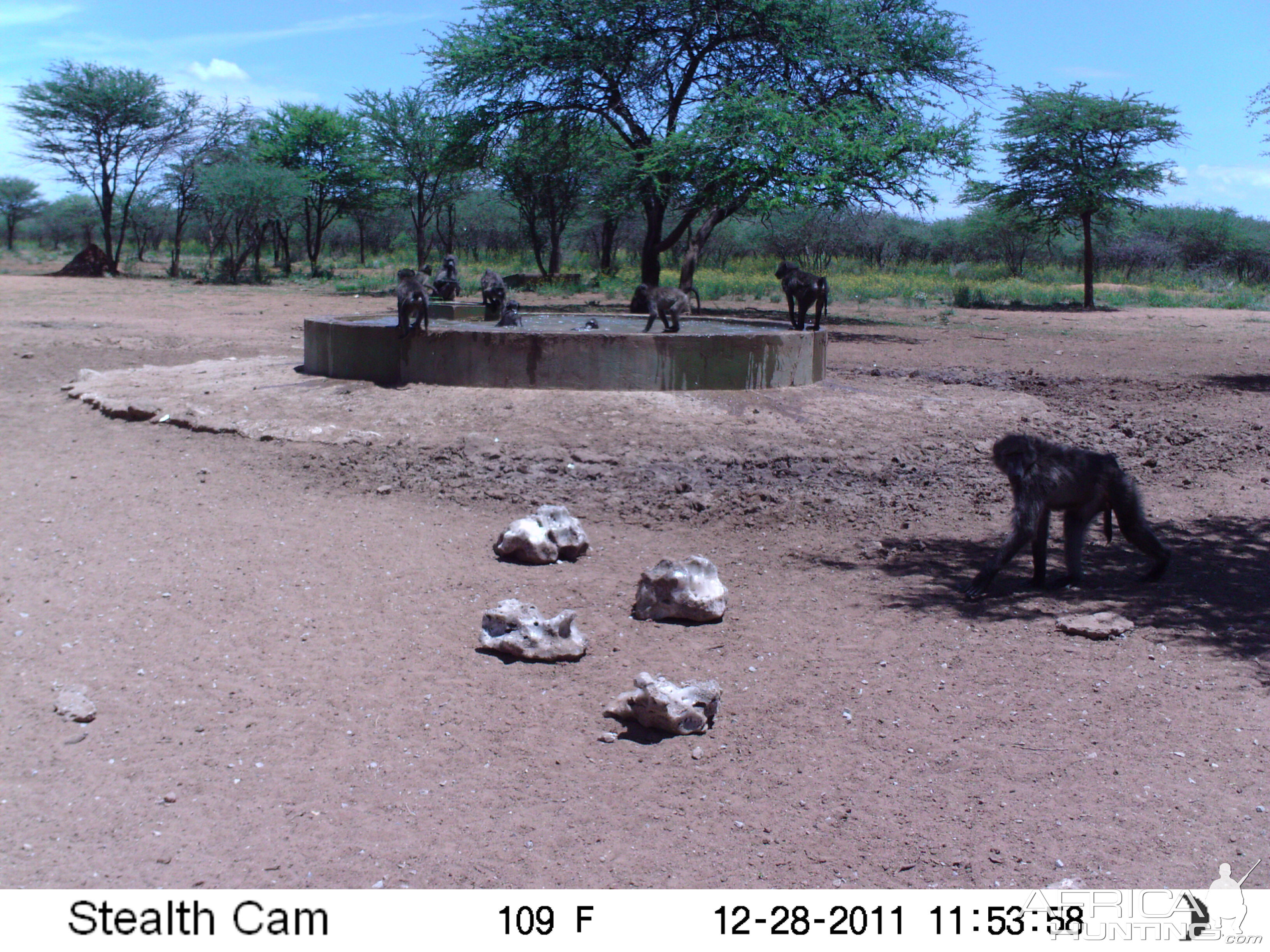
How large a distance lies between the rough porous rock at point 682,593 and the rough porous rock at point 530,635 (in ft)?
1.64

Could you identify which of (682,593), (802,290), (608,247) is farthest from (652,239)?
(682,593)

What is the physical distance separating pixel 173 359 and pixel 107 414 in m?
4.22

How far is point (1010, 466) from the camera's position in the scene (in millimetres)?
5094

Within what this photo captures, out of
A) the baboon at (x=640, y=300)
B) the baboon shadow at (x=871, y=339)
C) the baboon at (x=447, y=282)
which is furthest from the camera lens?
the baboon shadow at (x=871, y=339)

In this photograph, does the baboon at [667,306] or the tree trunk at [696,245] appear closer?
the baboon at [667,306]

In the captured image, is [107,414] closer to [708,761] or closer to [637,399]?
[637,399]

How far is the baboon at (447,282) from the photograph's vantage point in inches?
499

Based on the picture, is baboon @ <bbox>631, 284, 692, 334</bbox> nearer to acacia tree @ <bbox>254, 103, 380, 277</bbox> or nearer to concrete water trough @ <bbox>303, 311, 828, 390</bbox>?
concrete water trough @ <bbox>303, 311, 828, 390</bbox>

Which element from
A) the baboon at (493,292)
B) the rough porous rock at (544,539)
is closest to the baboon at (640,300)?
the baboon at (493,292)

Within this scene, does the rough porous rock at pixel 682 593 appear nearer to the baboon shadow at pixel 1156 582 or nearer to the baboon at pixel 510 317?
the baboon shadow at pixel 1156 582

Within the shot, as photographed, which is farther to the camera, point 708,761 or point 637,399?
point 637,399

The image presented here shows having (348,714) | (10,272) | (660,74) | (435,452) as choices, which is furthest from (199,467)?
(10,272)

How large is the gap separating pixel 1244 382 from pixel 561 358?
963 centimetres

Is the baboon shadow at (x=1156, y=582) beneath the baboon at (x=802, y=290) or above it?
beneath
